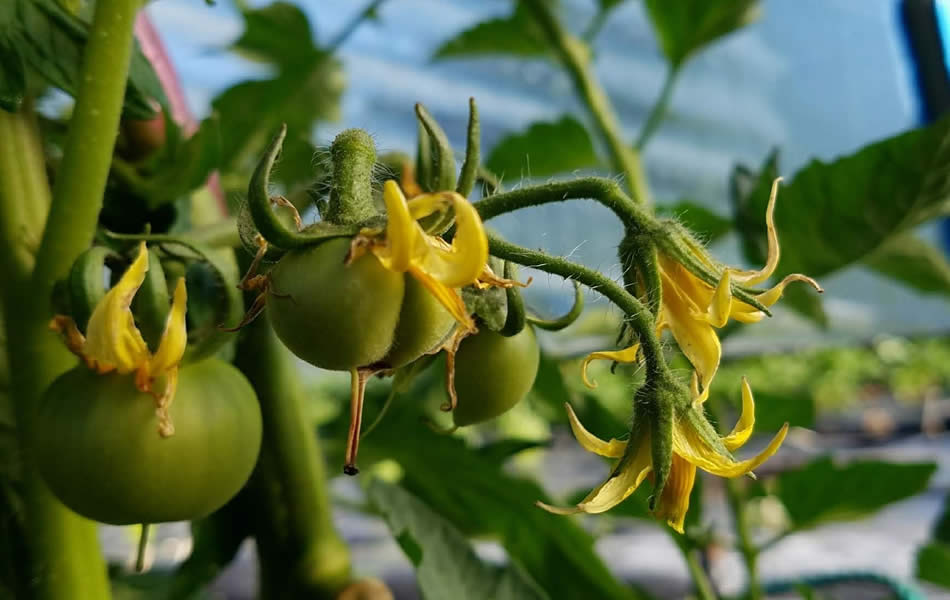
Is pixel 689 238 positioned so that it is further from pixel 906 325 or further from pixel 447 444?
pixel 906 325

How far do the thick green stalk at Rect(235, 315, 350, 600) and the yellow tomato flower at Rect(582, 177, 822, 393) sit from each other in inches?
7.9

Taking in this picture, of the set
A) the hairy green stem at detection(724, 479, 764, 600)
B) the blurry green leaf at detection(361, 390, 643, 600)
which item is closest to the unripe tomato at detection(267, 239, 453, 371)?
the blurry green leaf at detection(361, 390, 643, 600)

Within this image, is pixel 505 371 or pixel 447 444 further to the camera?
pixel 447 444

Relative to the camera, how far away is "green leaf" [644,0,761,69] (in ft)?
1.99

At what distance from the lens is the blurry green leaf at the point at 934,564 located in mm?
563

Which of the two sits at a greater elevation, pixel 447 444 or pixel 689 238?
pixel 689 238

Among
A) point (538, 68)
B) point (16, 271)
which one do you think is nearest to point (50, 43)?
point (16, 271)

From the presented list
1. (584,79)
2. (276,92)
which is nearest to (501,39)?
(584,79)

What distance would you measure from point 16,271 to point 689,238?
0.22 meters

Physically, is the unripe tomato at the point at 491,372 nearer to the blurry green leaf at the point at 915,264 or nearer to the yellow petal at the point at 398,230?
the yellow petal at the point at 398,230

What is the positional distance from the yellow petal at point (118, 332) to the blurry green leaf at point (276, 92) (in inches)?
10.6

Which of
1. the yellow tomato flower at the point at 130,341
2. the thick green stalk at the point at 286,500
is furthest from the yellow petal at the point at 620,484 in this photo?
the thick green stalk at the point at 286,500

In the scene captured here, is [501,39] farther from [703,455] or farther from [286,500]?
[703,455]

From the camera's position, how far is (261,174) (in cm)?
17
